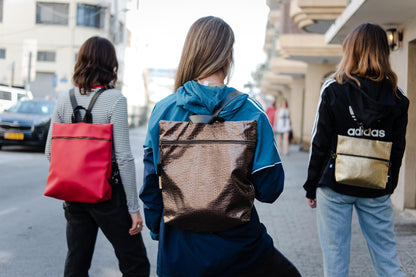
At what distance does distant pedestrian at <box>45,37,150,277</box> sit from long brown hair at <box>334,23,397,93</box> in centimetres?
135

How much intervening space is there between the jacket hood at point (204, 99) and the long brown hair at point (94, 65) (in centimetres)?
117

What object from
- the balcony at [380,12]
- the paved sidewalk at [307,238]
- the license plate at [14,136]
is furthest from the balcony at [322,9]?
the license plate at [14,136]

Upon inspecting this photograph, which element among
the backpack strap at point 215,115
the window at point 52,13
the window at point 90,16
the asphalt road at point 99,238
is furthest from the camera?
the window at point 90,16

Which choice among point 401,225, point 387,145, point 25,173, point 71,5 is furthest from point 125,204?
point 71,5

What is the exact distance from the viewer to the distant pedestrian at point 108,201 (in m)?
3.20

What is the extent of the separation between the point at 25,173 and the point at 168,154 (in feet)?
34.1

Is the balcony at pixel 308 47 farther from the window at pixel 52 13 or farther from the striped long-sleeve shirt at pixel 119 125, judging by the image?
the window at pixel 52 13

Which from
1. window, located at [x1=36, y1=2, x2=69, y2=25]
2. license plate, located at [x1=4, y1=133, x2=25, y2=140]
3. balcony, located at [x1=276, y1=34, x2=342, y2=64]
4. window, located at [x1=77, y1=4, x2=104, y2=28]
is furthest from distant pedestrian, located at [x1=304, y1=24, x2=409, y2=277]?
window, located at [x1=77, y1=4, x2=104, y2=28]

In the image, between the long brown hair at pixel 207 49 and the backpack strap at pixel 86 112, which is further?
the backpack strap at pixel 86 112

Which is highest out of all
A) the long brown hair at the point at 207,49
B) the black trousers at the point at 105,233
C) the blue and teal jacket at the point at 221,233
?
the long brown hair at the point at 207,49

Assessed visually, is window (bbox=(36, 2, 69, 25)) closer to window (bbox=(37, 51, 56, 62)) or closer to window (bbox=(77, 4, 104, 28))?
window (bbox=(77, 4, 104, 28))

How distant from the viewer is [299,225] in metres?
7.30

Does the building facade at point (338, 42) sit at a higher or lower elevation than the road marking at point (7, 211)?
higher

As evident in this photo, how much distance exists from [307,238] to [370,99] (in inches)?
141
